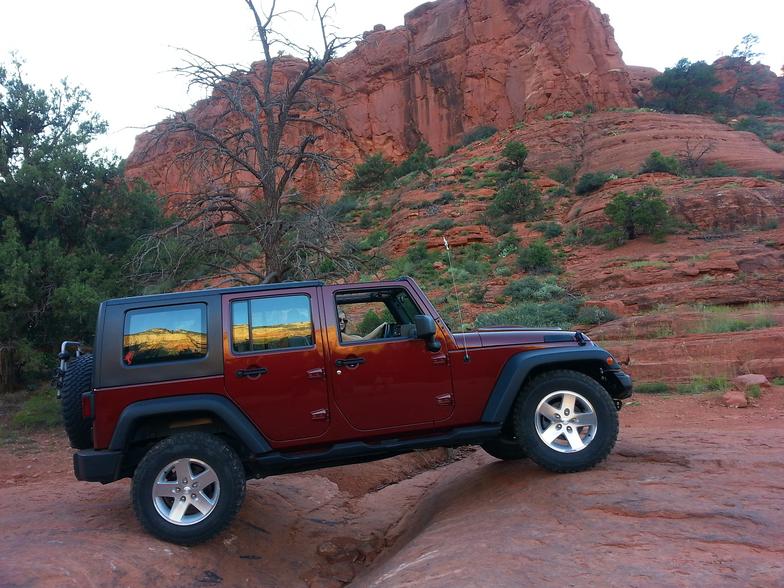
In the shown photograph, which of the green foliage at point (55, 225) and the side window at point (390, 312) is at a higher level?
the green foliage at point (55, 225)

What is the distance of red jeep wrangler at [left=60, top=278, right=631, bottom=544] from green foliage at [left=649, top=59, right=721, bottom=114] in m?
50.4

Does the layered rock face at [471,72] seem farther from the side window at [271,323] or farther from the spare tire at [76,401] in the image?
the spare tire at [76,401]

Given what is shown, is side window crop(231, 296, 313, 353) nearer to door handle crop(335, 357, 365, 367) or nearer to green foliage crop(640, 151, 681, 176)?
door handle crop(335, 357, 365, 367)

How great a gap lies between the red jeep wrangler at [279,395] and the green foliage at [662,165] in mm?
29316

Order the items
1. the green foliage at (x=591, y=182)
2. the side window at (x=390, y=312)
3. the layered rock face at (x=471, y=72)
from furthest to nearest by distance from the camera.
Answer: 1. the layered rock face at (x=471, y=72)
2. the green foliage at (x=591, y=182)
3. the side window at (x=390, y=312)

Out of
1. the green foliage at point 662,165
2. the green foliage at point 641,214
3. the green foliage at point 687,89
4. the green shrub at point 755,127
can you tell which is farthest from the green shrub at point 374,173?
the green shrub at point 755,127

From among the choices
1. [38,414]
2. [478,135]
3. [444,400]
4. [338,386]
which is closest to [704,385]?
[444,400]

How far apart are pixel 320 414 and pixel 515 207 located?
91.4 ft

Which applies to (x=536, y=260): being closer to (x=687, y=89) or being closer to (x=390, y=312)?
(x=390, y=312)

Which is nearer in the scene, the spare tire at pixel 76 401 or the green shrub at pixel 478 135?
the spare tire at pixel 76 401

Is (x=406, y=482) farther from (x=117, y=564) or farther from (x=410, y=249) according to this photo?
(x=410, y=249)

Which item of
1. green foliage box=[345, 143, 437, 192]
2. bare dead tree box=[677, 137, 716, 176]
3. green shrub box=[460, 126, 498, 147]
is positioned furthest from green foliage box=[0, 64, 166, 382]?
green shrub box=[460, 126, 498, 147]

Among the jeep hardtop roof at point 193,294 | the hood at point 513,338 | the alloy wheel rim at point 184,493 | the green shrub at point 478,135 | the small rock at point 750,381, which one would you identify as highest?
the green shrub at point 478,135

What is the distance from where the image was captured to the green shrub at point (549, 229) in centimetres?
2776
